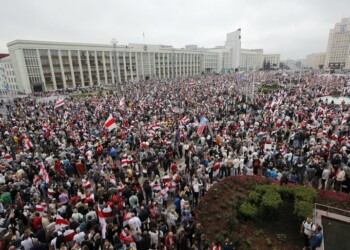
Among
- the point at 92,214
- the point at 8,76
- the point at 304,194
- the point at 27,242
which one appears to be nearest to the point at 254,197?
the point at 304,194

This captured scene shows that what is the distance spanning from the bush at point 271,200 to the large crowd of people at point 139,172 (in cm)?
147

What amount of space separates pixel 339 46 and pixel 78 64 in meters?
151

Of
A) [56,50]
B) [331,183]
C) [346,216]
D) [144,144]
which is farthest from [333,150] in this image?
[56,50]

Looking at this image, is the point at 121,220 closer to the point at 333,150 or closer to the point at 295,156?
the point at 295,156

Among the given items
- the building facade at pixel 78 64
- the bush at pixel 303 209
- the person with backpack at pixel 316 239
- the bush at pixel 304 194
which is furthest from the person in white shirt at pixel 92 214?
the building facade at pixel 78 64

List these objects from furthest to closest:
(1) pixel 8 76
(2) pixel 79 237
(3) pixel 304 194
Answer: (1) pixel 8 76
(3) pixel 304 194
(2) pixel 79 237

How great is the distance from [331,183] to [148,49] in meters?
82.1

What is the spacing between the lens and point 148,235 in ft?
22.3

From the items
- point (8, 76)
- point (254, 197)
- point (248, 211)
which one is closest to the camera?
point (248, 211)

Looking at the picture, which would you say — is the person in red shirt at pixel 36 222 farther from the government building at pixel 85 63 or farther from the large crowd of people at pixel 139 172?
the government building at pixel 85 63

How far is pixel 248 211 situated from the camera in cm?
824

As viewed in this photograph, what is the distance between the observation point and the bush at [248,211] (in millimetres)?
8194

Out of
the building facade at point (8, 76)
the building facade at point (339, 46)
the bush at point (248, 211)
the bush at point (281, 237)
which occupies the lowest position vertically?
the bush at point (281, 237)

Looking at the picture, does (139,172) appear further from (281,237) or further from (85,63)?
(85,63)
